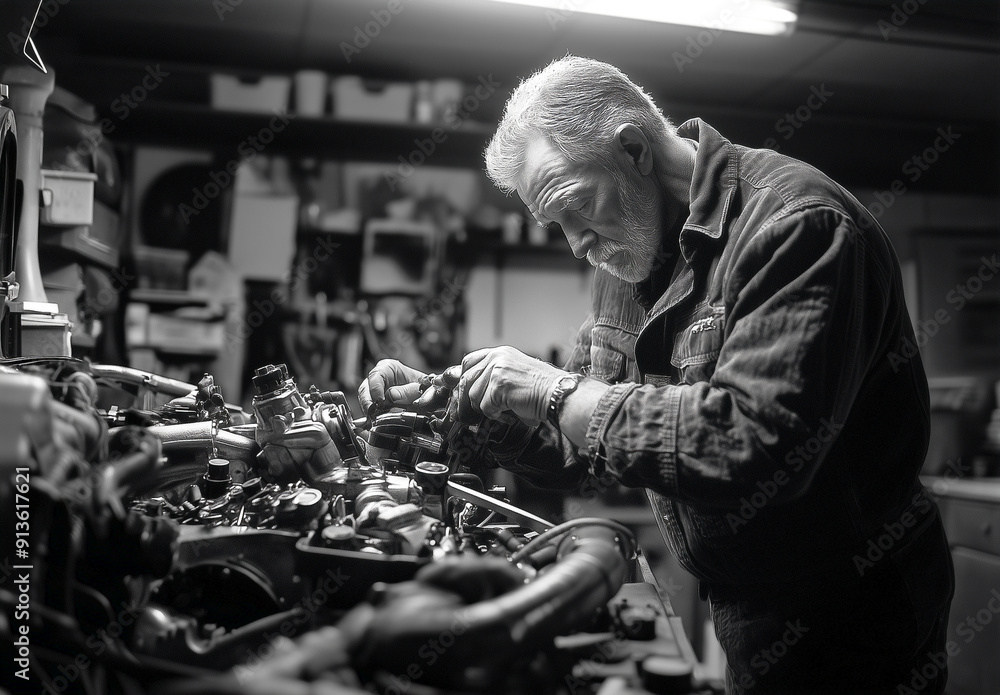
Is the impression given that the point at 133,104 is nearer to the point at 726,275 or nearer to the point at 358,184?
the point at 358,184

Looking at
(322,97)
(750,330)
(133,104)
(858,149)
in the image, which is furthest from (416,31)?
(750,330)

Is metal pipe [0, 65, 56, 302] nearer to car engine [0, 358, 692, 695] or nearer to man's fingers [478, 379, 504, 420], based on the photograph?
car engine [0, 358, 692, 695]

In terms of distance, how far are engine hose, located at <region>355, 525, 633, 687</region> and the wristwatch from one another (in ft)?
1.38

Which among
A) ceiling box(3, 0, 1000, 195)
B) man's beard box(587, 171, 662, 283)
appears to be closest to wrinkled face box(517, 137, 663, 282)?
man's beard box(587, 171, 662, 283)

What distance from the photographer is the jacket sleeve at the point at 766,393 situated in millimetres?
913

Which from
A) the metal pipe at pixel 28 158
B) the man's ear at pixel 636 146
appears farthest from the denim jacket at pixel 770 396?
the metal pipe at pixel 28 158

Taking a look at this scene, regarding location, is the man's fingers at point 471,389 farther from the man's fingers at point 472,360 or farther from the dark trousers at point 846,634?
the dark trousers at point 846,634

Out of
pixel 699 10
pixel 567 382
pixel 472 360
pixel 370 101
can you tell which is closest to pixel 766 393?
pixel 567 382

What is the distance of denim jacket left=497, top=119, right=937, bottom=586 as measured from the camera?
93 centimetres

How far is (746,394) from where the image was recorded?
0.94m

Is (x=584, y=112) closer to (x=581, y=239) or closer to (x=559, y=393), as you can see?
(x=581, y=239)

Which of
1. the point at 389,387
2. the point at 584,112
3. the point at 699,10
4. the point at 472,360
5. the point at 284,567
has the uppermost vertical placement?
the point at 699,10

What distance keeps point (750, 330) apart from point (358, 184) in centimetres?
363

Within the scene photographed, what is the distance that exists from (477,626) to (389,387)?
3.21 feet
